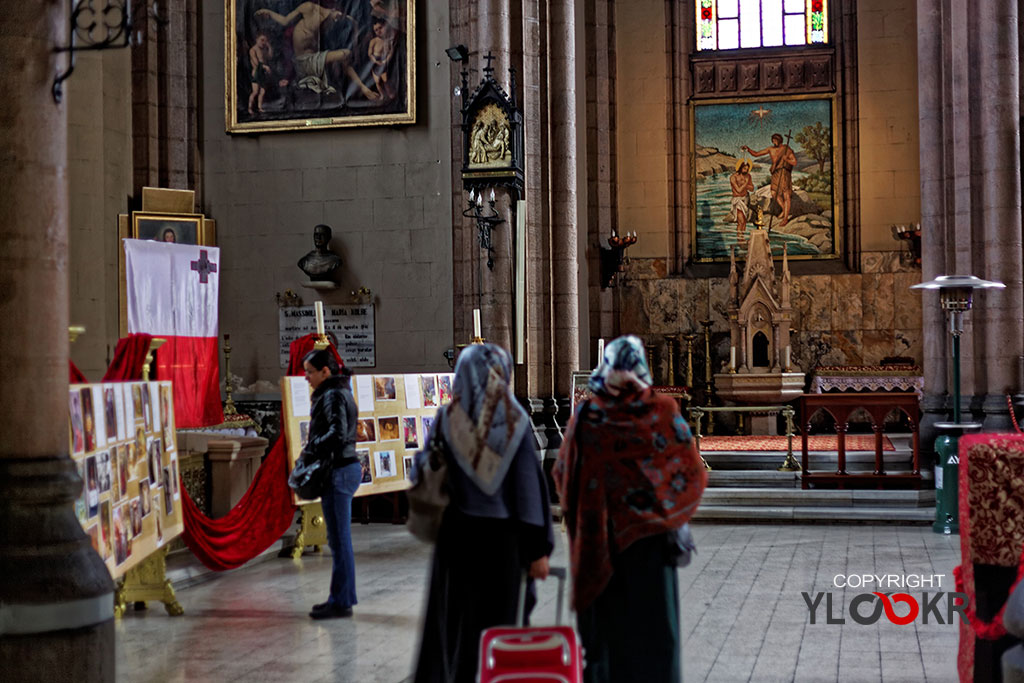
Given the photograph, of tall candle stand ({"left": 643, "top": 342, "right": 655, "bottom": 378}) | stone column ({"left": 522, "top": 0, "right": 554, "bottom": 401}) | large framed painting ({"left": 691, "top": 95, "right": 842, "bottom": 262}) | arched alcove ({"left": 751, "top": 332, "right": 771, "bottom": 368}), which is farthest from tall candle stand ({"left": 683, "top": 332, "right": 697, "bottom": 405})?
stone column ({"left": 522, "top": 0, "right": 554, "bottom": 401})

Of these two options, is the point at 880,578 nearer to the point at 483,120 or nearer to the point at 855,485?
the point at 855,485

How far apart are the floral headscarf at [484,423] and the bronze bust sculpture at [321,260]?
343 inches

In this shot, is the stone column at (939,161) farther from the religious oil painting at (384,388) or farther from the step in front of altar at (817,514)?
the religious oil painting at (384,388)

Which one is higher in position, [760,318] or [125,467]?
[760,318]

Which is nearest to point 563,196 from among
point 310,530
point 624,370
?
point 310,530

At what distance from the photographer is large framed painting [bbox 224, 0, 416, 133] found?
1298 centimetres

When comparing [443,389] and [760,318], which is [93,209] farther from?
[760,318]

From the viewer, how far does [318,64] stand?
13.3 m

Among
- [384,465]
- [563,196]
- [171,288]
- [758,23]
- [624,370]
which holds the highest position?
[758,23]

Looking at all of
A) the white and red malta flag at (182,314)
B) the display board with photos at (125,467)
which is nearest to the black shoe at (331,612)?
the display board with photos at (125,467)

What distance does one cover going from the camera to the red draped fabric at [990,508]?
5000 mm

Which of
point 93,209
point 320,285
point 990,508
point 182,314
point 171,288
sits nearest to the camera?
point 990,508

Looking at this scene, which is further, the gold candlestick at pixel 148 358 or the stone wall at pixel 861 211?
the stone wall at pixel 861 211

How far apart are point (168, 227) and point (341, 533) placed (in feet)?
21.0
